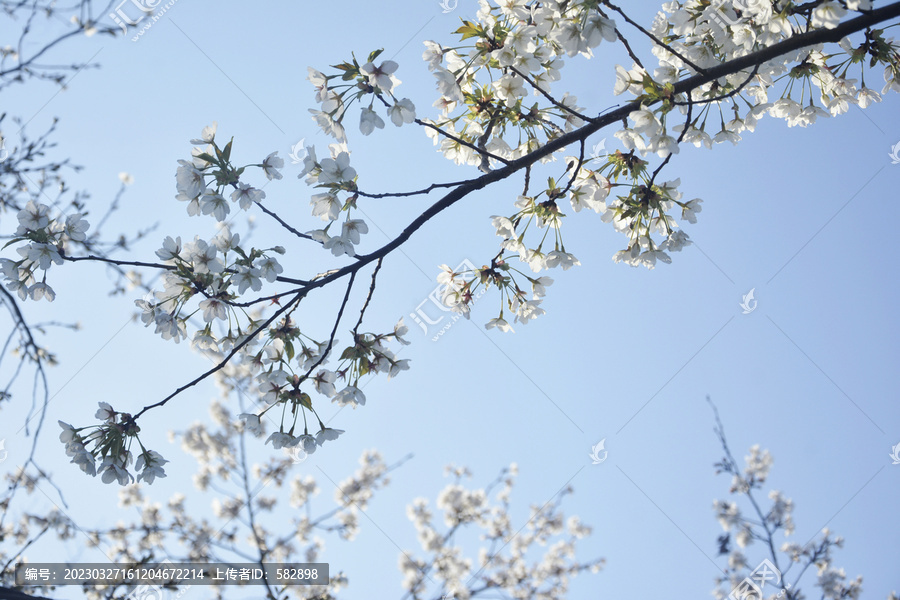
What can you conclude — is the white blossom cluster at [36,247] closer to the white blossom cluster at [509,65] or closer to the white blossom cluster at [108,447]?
the white blossom cluster at [108,447]

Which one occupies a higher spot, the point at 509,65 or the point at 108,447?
the point at 509,65

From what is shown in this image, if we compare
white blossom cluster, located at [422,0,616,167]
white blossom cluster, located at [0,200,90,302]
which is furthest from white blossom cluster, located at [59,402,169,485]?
white blossom cluster, located at [422,0,616,167]

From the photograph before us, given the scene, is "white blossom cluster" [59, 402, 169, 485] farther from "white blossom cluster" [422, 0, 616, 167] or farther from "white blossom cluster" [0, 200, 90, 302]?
"white blossom cluster" [422, 0, 616, 167]

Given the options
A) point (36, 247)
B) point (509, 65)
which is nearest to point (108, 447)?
point (36, 247)

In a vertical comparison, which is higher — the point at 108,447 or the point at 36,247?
the point at 36,247

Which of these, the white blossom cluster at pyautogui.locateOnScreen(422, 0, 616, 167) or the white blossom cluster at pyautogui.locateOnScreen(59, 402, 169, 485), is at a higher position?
the white blossom cluster at pyautogui.locateOnScreen(422, 0, 616, 167)

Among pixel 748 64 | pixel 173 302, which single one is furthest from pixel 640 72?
pixel 173 302

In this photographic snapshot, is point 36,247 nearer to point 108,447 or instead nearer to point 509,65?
point 108,447

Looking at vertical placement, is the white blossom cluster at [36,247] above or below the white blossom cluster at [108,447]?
above

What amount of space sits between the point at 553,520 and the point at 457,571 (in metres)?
1.66

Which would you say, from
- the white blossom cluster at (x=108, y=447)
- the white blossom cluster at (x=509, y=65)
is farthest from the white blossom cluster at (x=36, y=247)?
the white blossom cluster at (x=509, y=65)

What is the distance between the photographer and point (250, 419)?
5.92 feet

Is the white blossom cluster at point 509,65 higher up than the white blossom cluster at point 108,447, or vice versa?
the white blossom cluster at point 509,65

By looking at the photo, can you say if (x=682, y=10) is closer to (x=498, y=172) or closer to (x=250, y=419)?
(x=498, y=172)
